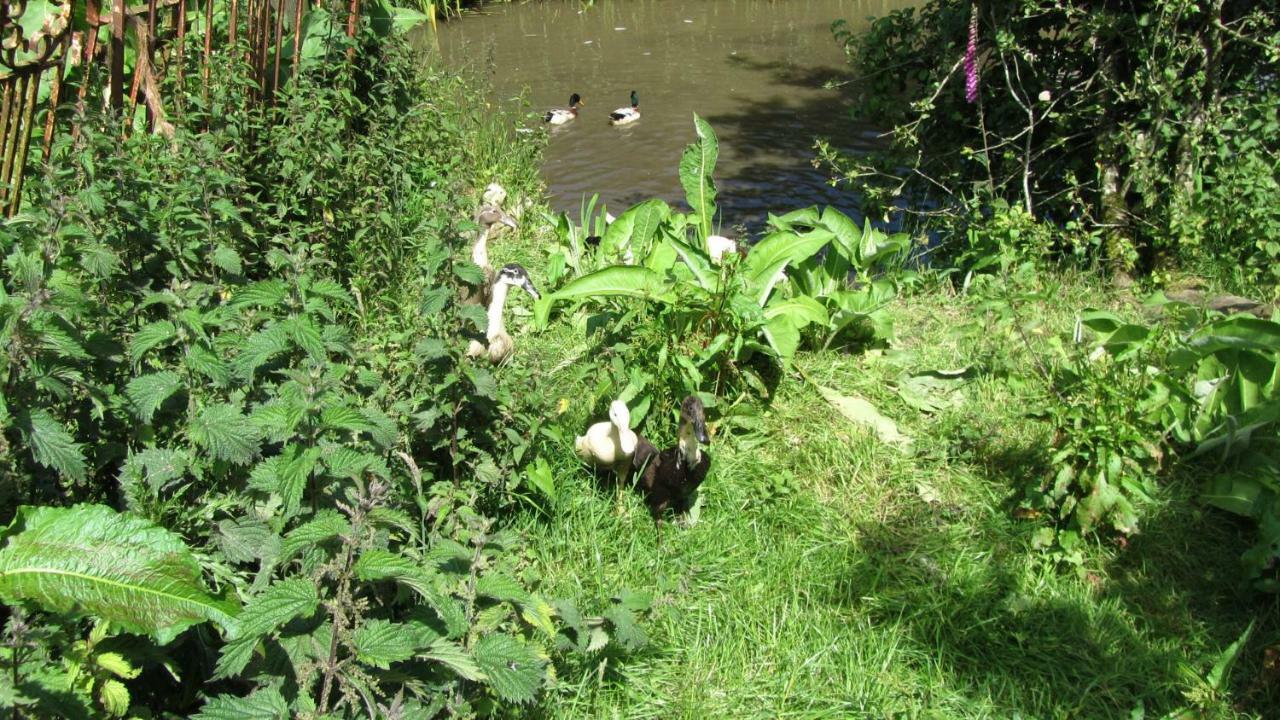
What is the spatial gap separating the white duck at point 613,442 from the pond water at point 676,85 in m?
3.57

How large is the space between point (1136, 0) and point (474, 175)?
3949 mm

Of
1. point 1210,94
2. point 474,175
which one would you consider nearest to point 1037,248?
point 1210,94

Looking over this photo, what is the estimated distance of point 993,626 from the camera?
3027 mm

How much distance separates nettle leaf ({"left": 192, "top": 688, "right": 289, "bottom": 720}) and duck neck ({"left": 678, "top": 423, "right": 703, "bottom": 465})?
1577 millimetres

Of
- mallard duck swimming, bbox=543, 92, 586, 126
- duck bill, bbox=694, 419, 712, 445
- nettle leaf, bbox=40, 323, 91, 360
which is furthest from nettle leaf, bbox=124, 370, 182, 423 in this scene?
mallard duck swimming, bbox=543, 92, 586, 126

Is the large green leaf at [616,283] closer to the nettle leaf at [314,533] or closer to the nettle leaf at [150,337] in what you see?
the nettle leaf at [150,337]

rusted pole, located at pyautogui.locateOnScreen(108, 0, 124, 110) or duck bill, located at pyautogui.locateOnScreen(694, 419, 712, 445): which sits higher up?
rusted pole, located at pyautogui.locateOnScreen(108, 0, 124, 110)

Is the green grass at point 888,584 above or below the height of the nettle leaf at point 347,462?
below

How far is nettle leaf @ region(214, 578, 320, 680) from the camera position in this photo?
6.33ft

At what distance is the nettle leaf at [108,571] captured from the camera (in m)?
2.04

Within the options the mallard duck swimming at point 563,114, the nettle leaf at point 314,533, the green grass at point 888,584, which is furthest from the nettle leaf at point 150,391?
the mallard duck swimming at point 563,114

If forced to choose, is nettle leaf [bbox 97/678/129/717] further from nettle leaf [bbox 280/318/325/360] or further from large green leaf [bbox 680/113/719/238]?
large green leaf [bbox 680/113/719/238]

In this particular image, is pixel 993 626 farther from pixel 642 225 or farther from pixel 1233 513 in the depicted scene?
pixel 642 225

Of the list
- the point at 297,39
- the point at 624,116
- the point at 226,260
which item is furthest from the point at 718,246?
the point at 624,116
